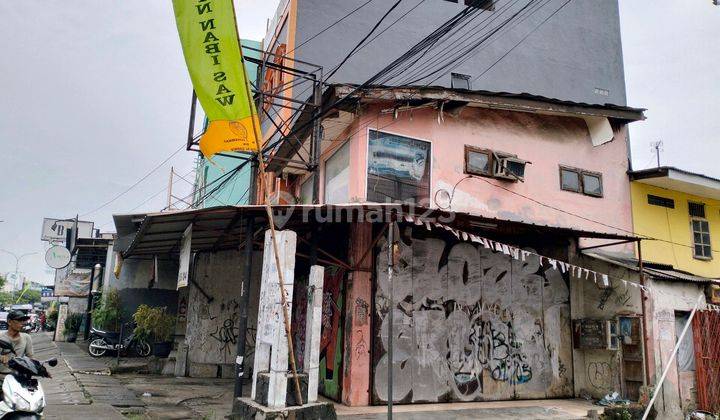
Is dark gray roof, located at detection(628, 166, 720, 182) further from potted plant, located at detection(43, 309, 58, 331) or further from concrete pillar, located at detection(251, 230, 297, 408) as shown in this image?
potted plant, located at detection(43, 309, 58, 331)

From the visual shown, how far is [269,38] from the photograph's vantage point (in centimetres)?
1748

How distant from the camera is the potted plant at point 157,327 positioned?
15078mm

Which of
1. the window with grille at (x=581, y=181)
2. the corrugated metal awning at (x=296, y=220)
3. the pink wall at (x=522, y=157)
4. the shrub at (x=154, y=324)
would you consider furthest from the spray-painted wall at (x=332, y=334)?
the window with grille at (x=581, y=181)

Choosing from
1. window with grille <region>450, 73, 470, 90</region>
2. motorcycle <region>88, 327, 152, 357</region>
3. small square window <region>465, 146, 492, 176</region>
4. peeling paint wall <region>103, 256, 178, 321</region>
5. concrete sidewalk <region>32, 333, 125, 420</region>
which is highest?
window with grille <region>450, 73, 470, 90</region>

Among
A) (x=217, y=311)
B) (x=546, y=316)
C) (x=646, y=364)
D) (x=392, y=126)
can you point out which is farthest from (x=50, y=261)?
(x=646, y=364)

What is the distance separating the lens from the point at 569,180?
1266cm

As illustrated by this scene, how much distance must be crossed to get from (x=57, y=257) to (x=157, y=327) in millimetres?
7033

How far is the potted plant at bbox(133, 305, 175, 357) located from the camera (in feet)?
49.5

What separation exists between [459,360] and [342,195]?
4330 millimetres

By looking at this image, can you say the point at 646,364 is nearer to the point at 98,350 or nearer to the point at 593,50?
the point at 593,50

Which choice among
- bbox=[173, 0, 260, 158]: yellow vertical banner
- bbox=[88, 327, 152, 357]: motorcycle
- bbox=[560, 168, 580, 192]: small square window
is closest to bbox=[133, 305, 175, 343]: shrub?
bbox=[88, 327, 152, 357]: motorcycle

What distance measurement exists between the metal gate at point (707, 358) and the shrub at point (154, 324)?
13.9 metres

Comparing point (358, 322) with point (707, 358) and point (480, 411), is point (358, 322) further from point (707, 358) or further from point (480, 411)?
point (707, 358)

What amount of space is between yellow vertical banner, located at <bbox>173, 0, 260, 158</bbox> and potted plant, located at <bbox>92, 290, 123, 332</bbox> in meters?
12.6
